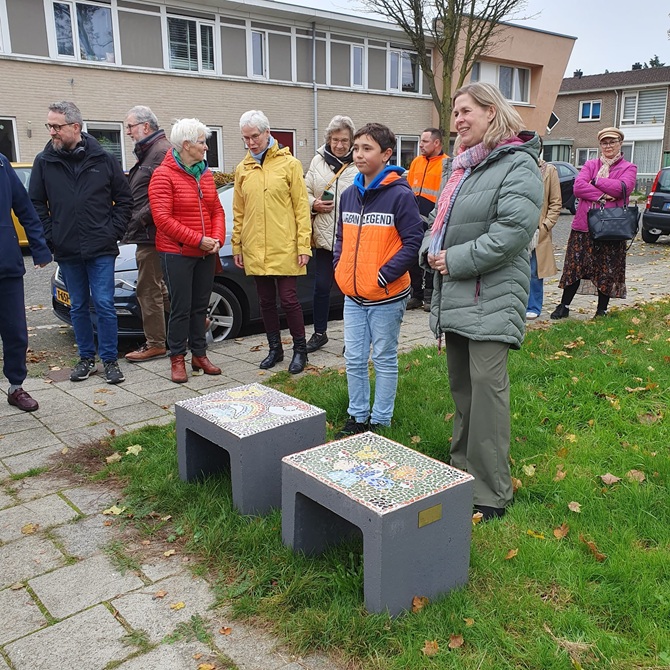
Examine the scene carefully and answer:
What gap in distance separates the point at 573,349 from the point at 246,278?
3358 millimetres

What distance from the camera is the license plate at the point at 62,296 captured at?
688cm

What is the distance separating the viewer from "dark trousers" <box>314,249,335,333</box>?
6570mm

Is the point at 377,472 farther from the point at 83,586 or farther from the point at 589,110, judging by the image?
the point at 589,110

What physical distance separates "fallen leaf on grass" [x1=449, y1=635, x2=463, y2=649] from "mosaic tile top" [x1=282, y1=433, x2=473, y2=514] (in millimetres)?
535

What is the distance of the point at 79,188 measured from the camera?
5.63m

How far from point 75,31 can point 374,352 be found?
1915 centimetres

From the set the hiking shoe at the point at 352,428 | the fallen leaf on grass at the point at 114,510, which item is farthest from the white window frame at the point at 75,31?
the fallen leaf on grass at the point at 114,510

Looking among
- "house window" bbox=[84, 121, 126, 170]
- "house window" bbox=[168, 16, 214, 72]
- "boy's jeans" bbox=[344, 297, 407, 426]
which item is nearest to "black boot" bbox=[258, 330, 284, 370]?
"boy's jeans" bbox=[344, 297, 407, 426]

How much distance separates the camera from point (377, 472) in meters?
2.91

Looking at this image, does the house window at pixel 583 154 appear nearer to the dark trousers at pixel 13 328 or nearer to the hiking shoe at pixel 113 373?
the hiking shoe at pixel 113 373

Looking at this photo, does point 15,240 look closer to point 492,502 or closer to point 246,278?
point 246,278

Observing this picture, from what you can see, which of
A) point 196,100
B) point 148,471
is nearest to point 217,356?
point 148,471

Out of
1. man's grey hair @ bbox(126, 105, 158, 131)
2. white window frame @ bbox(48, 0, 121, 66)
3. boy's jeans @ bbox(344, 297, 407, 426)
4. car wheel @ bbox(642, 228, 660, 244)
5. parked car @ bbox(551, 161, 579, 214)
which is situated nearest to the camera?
boy's jeans @ bbox(344, 297, 407, 426)

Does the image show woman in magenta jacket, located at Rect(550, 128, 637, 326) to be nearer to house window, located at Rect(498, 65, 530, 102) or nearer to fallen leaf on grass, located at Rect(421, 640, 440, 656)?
fallen leaf on grass, located at Rect(421, 640, 440, 656)
